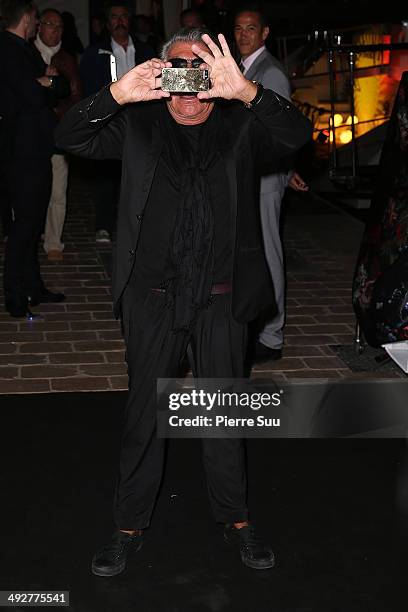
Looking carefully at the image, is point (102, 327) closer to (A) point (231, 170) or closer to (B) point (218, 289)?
(B) point (218, 289)

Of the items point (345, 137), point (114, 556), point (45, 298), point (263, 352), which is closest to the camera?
point (114, 556)

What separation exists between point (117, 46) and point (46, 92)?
Answer: 2.19 meters

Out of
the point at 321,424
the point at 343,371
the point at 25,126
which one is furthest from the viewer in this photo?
the point at 25,126

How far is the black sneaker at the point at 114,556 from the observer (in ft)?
11.8

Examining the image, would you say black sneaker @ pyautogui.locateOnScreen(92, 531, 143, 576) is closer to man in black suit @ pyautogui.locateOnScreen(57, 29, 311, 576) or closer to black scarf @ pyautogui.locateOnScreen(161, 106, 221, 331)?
man in black suit @ pyautogui.locateOnScreen(57, 29, 311, 576)

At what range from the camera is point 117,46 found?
8.70 m

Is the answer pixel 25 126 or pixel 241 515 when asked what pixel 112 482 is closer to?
pixel 241 515

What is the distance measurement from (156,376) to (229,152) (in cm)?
89

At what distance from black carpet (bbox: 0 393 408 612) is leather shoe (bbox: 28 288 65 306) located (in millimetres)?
2139

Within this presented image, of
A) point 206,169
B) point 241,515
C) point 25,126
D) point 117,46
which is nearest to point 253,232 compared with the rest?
point 206,169

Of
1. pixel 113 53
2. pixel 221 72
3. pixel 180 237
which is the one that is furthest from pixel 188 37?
pixel 113 53

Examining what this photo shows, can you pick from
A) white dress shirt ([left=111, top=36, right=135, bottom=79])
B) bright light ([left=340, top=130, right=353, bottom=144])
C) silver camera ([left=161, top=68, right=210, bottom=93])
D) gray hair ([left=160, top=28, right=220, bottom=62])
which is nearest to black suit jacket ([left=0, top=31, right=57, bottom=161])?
white dress shirt ([left=111, top=36, right=135, bottom=79])

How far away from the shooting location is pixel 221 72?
3.05 m

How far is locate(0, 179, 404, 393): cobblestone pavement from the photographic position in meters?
5.84
